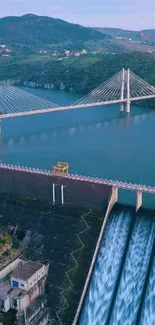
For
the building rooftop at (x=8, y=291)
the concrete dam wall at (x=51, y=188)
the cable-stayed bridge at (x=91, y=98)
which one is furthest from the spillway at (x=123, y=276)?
the cable-stayed bridge at (x=91, y=98)

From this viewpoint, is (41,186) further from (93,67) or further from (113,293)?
(93,67)

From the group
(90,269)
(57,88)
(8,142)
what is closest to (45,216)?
(90,269)

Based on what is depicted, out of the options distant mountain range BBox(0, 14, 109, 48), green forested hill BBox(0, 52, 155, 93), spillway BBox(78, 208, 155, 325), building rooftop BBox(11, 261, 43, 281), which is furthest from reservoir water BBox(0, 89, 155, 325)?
distant mountain range BBox(0, 14, 109, 48)

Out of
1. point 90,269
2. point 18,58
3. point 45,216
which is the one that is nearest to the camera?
point 90,269

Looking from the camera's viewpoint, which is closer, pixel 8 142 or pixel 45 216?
pixel 45 216

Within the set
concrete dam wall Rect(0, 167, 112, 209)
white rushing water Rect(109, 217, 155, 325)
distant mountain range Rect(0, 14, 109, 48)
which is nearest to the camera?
white rushing water Rect(109, 217, 155, 325)

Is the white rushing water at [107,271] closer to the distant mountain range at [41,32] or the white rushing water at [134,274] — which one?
the white rushing water at [134,274]

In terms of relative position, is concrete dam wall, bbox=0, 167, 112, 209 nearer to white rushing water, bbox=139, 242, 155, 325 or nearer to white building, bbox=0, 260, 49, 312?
white building, bbox=0, 260, 49, 312
